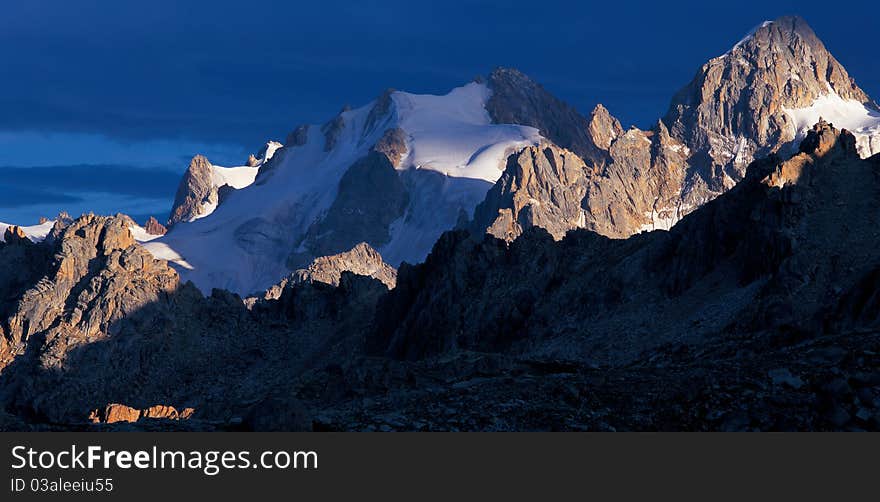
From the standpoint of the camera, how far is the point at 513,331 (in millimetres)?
100812

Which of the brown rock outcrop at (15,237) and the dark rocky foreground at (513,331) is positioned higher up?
the brown rock outcrop at (15,237)

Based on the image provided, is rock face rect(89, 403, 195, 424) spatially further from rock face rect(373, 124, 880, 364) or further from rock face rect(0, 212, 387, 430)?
rock face rect(373, 124, 880, 364)

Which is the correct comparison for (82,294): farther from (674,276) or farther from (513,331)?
(674,276)

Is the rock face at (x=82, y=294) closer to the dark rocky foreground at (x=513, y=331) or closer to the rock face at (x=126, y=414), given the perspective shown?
the dark rocky foreground at (x=513, y=331)

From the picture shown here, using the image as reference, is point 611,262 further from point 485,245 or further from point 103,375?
point 103,375

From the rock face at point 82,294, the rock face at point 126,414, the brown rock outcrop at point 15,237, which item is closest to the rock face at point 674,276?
the rock face at point 126,414

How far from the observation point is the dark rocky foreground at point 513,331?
141 ft

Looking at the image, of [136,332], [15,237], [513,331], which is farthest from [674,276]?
[15,237]

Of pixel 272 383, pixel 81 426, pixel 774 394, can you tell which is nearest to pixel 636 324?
pixel 272 383

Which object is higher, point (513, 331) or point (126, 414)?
point (513, 331)

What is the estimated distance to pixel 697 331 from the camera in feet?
255

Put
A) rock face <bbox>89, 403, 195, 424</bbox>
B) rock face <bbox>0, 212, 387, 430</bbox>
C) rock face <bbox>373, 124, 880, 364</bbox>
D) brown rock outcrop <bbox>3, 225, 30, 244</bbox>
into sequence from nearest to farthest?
rock face <bbox>373, 124, 880, 364</bbox> → rock face <bbox>89, 403, 195, 424</bbox> → rock face <bbox>0, 212, 387, 430</bbox> → brown rock outcrop <bbox>3, 225, 30, 244</bbox>

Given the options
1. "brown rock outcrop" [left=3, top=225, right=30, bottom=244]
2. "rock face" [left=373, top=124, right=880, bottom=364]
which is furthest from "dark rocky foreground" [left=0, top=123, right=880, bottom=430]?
"brown rock outcrop" [left=3, top=225, right=30, bottom=244]

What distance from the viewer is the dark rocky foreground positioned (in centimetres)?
4300
